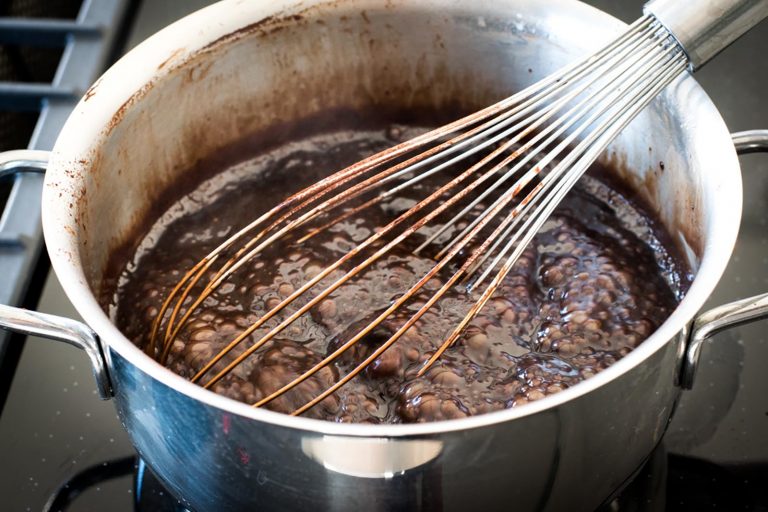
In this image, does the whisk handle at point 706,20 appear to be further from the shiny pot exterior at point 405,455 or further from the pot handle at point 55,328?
the pot handle at point 55,328

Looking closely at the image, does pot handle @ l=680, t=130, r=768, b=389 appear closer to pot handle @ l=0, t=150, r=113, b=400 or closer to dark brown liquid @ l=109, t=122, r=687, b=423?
dark brown liquid @ l=109, t=122, r=687, b=423

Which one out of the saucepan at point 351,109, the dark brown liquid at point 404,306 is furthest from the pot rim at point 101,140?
the dark brown liquid at point 404,306

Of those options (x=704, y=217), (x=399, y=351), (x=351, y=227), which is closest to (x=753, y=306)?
(x=704, y=217)

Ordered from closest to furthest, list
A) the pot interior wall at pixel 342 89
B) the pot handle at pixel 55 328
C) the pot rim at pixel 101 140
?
the pot rim at pixel 101 140 → the pot handle at pixel 55 328 → the pot interior wall at pixel 342 89

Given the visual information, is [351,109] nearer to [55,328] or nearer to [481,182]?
[481,182]

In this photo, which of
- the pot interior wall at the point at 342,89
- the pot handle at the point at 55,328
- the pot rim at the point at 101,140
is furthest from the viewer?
the pot interior wall at the point at 342,89

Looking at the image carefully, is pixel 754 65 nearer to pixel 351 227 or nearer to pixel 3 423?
pixel 351 227

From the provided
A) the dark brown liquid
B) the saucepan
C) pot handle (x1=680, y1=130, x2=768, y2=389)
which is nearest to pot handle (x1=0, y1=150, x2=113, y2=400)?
the saucepan

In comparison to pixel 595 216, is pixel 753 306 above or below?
below
